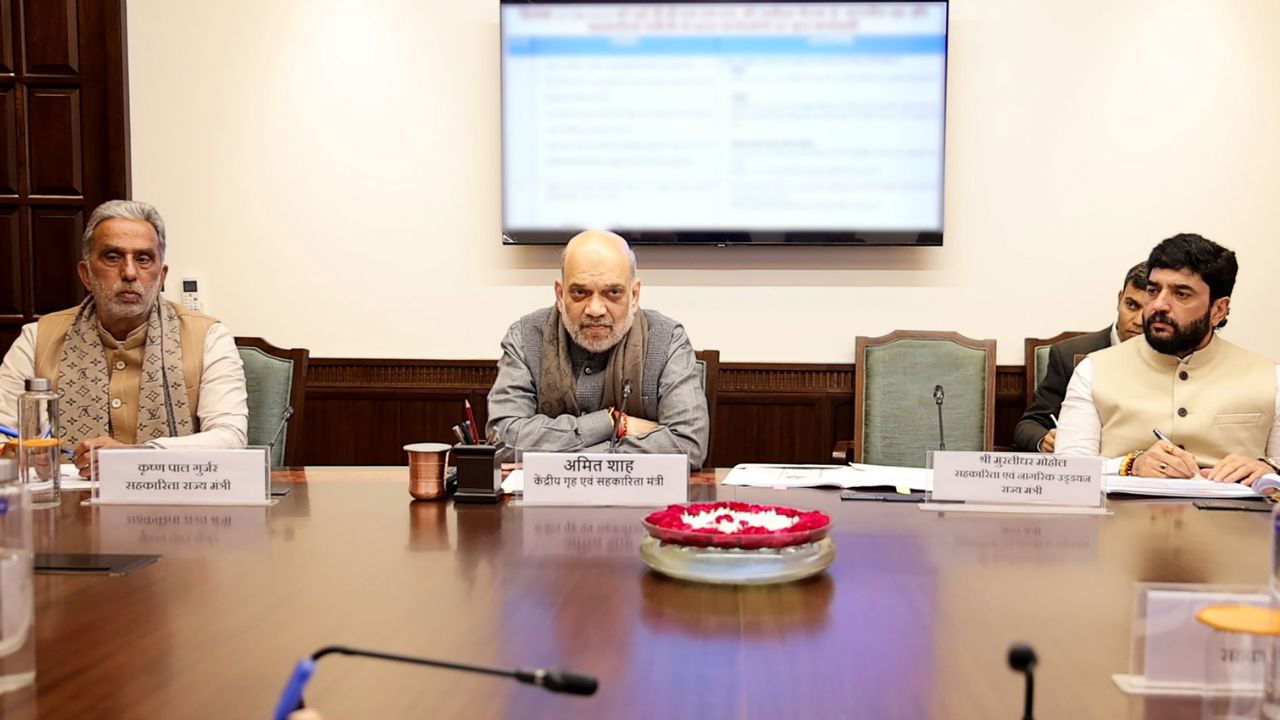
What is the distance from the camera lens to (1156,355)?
2.94 m

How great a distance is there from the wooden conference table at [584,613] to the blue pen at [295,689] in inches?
10.3

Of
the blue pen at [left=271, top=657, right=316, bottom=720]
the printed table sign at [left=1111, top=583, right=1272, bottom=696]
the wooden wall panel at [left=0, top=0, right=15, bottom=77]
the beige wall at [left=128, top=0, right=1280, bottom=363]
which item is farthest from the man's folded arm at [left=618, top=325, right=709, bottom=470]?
the wooden wall panel at [left=0, top=0, right=15, bottom=77]

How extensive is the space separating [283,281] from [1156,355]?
10.3 ft

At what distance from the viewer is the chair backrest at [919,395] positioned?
3768mm

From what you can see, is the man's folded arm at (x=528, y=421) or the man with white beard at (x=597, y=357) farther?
the man with white beard at (x=597, y=357)

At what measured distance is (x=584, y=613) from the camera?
125 cm

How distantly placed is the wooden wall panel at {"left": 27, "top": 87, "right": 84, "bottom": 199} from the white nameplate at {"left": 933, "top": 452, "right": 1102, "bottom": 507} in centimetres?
369

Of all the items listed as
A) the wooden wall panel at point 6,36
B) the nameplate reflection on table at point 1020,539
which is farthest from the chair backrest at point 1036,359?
the wooden wall panel at point 6,36

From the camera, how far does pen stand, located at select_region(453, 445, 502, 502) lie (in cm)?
202

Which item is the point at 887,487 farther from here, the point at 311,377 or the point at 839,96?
the point at 311,377

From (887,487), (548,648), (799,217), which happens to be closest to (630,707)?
(548,648)

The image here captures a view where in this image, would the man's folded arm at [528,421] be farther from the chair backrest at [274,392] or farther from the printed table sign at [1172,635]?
the printed table sign at [1172,635]

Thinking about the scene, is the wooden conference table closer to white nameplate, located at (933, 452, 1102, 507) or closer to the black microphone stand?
white nameplate, located at (933, 452, 1102, 507)

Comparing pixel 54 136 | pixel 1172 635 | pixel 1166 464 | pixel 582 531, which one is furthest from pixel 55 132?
pixel 1172 635
